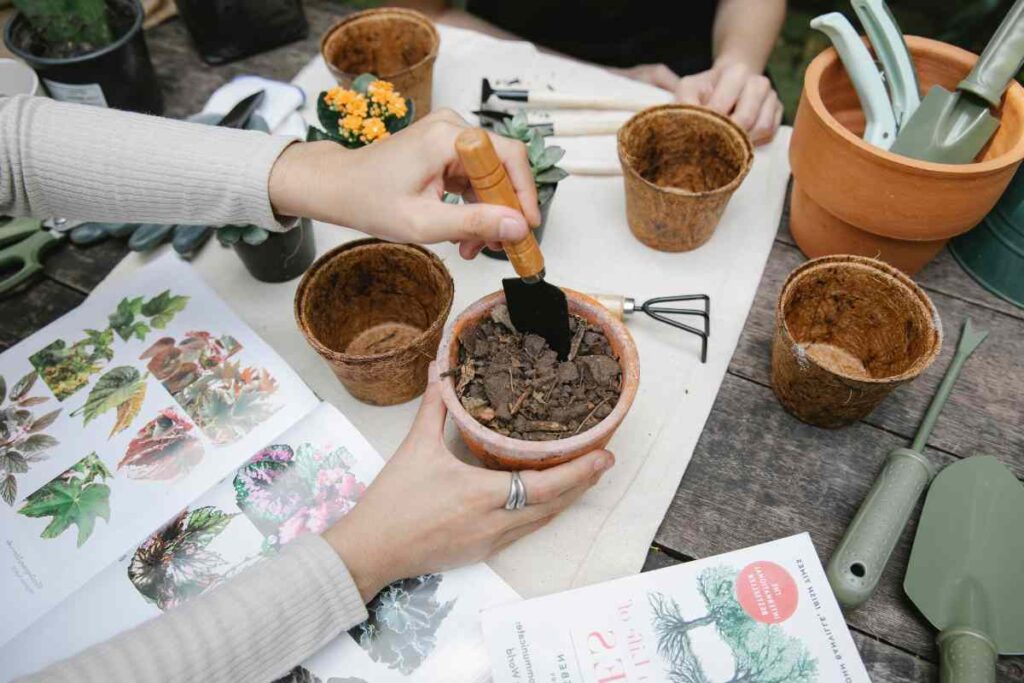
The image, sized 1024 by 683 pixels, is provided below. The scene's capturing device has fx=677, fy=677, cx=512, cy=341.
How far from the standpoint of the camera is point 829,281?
837 mm

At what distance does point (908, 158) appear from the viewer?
2.60 feet

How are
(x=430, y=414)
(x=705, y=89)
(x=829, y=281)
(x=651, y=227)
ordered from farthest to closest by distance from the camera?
(x=705, y=89), (x=651, y=227), (x=829, y=281), (x=430, y=414)

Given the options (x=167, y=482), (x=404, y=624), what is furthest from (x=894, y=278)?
(x=167, y=482)

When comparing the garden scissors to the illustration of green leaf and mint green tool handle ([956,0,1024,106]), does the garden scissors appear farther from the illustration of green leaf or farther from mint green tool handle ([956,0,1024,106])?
mint green tool handle ([956,0,1024,106])

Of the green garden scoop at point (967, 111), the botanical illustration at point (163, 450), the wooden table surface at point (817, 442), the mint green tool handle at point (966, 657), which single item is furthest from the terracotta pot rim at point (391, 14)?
the mint green tool handle at point (966, 657)

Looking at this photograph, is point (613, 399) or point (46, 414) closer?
point (613, 399)

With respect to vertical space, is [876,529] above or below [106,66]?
below

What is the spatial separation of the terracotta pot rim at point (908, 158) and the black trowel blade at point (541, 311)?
15.7 inches

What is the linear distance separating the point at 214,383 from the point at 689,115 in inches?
30.1

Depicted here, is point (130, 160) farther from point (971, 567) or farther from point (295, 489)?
point (971, 567)

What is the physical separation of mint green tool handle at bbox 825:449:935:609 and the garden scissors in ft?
3.66

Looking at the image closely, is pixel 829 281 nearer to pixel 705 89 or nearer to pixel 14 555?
pixel 705 89

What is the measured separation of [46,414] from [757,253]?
98cm

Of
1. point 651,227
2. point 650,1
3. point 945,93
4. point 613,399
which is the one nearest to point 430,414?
point 613,399
